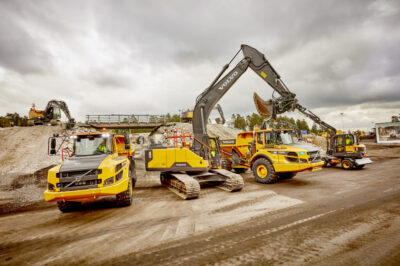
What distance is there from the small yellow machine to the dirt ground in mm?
1773

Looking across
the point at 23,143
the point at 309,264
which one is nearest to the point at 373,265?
the point at 309,264

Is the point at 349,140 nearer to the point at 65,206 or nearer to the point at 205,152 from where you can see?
the point at 205,152

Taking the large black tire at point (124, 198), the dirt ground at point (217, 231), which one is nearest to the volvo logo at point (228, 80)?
the dirt ground at point (217, 231)

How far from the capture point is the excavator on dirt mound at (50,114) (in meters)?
26.5

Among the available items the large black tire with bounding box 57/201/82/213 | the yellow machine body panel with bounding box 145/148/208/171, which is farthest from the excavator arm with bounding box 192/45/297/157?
the large black tire with bounding box 57/201/82/213

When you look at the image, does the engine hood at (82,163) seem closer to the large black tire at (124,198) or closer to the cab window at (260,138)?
the large black tire at (124,198)

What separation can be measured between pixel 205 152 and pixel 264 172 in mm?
3158

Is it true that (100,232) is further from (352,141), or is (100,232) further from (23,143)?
(23,143)

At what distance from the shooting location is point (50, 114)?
27969mm

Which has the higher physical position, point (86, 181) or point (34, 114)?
point (34, 114)

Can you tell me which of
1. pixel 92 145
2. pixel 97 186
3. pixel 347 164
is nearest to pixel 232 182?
pixel 97 186

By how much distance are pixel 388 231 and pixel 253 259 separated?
9.95ft

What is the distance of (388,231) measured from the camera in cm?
400

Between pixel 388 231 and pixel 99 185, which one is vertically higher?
pixel 99 185
